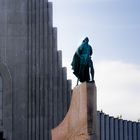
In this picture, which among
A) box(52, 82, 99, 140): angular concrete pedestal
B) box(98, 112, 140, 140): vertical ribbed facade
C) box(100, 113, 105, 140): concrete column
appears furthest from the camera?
box(98, 112, 140, 140): vertical ribbed facade

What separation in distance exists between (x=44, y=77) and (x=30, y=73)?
1.92 ft

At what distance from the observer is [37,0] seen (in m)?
31.4

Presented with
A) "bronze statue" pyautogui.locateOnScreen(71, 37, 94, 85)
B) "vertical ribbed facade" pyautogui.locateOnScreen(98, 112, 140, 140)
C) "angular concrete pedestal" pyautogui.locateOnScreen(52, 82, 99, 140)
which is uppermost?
"bronze statue" pyautogui.locateOnScreen(71, 37, 94, 85)

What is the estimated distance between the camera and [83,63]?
2067cm

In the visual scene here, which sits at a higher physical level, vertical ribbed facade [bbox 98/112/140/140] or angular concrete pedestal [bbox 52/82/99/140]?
angular concrete pedestal [bbox 52/82/99/140]

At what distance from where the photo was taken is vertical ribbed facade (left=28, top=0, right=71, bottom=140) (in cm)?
3056

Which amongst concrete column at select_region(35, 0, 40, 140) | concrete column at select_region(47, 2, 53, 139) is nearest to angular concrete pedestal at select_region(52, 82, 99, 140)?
concrete column at select_region(47, 2, 53, 139)

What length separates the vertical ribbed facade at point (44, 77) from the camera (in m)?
30.6

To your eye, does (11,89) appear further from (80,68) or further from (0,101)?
(80,68)

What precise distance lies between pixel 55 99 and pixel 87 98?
35.5 feet

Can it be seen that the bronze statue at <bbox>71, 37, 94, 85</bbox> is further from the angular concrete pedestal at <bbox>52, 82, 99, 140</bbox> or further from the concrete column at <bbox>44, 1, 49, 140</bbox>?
the concrete column at <bbox>44, 1, 49, 140</bbox>

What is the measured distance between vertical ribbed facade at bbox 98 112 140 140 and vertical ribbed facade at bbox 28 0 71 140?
2407 mm

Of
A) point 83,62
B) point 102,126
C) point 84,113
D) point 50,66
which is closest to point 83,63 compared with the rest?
point 83,62

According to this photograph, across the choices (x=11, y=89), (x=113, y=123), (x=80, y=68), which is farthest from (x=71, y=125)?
(x=11, y=89)
